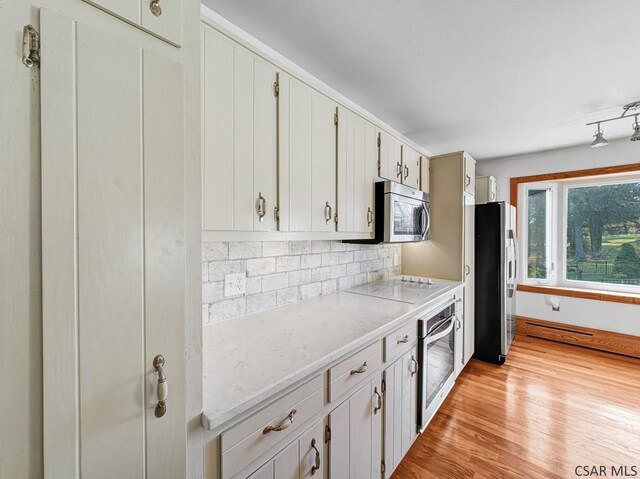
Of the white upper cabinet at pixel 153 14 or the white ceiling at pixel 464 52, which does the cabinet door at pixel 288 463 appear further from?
the white ceiling at pixel 464 52

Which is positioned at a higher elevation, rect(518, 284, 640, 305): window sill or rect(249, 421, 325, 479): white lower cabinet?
rect(518, 284, 640, 305): window sill

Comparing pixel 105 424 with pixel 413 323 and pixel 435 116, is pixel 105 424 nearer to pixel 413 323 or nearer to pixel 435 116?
pixel 413 323

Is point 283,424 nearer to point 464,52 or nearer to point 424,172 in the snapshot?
point 464,52

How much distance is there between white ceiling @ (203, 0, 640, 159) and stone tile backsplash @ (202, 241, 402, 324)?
1135mm

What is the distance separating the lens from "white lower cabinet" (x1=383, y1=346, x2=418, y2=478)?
1.48 meters

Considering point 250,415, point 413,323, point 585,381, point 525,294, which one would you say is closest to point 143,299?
point 250,415

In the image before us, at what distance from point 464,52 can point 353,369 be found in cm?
183

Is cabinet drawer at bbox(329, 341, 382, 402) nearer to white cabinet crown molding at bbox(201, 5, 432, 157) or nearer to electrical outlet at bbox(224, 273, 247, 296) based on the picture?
electrical outlet at bbox(224, 273, 247, 296)

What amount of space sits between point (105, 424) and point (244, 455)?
0.41 meters

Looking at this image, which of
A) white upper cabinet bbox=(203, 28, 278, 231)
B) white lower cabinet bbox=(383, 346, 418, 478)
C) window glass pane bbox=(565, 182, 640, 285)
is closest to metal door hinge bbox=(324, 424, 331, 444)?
white lower cabinet bbox=(383, 346, 418, 478)

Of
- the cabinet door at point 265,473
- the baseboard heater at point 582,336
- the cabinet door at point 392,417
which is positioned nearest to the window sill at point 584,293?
the baseboard heater at point 582,336

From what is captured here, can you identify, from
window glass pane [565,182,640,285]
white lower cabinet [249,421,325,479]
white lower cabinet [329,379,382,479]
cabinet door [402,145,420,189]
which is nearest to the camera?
white lower cabinet [249,421,325,479]

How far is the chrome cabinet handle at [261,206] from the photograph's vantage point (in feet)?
4.14

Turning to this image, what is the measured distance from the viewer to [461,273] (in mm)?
2625
